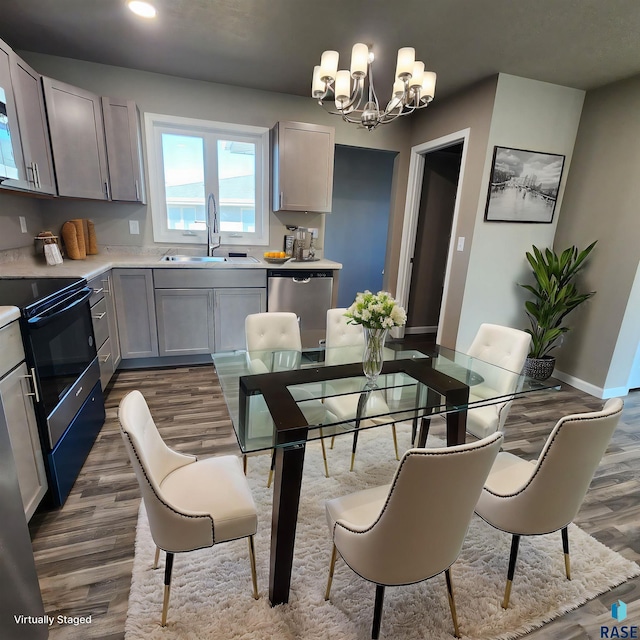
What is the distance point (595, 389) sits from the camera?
3.26 meters

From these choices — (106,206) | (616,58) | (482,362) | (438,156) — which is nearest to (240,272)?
(106,206)

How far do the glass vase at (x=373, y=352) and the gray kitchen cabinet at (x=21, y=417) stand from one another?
4.86 feet

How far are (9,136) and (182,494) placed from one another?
2414mm

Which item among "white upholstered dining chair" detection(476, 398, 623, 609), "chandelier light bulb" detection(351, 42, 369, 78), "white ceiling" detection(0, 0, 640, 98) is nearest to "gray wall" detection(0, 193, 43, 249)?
"white ceiling" detection(0, 0, 640, 98)

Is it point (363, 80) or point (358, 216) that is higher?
point (363, 80)

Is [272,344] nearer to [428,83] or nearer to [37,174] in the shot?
[428,83]

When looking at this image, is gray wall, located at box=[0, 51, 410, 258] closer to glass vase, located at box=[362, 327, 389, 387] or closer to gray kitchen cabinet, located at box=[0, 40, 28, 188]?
gray kitchen cabinet, located at box=[0, 40, 28, 188]

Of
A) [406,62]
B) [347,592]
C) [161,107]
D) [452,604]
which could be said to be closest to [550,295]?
[406,62]

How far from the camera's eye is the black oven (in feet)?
5.32

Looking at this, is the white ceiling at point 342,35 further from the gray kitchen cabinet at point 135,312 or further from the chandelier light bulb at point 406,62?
the gray kitchen cabinet at point 135,312

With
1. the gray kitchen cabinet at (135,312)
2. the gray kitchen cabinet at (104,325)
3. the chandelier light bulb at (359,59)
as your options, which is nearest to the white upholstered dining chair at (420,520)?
the chandelier light bulb at (359,59)

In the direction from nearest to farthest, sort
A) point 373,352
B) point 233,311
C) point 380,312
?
point 380,312 → point 373,352 → point 233,311

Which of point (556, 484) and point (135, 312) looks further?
point (135, 312)

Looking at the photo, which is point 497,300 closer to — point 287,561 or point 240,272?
point 240,272
